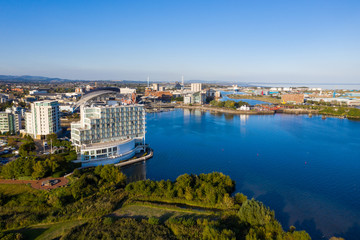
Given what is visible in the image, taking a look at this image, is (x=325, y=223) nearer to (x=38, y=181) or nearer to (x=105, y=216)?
(x=105, y=216)

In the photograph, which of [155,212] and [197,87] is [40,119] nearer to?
[155,212]

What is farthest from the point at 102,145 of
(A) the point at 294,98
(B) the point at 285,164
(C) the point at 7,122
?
(A) the point at 294,98

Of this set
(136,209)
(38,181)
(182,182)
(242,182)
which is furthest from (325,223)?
(38,181)

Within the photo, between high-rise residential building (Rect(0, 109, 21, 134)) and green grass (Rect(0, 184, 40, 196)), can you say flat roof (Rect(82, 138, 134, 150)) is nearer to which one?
green grass (Rect(0, 184, 40, 196))

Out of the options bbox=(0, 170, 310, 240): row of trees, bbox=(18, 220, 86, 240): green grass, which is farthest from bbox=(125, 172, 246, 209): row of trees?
bbox=(18, 220, 86, 240): green grass

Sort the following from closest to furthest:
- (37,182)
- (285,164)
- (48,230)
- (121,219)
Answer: (48,230)
(121,219)
(37,182)
(285,164)
